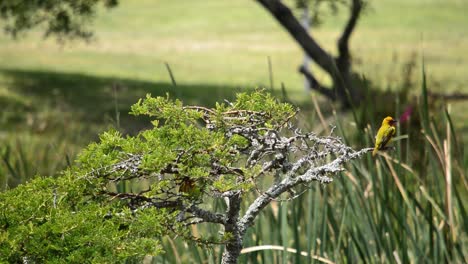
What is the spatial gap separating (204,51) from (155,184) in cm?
2649

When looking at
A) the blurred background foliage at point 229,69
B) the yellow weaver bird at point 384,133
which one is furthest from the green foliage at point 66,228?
the blurred background foliage at point 229,69

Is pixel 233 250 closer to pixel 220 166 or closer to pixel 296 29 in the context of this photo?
pixel 220 166

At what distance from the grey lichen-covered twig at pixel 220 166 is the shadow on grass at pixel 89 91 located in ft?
46.5

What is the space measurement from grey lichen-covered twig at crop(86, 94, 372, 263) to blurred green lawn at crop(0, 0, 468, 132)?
1298 centimetres

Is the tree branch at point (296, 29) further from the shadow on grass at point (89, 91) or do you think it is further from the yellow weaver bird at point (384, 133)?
the yellow weaver bird at point (384, 133)

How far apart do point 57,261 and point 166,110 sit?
0.37 meters

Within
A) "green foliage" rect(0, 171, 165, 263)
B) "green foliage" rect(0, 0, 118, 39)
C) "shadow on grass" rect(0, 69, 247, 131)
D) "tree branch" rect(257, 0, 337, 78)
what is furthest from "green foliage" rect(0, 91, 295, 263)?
"shadow on grass" rect(0, 69, 247, 131)

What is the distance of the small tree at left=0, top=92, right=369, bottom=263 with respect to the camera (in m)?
1.62

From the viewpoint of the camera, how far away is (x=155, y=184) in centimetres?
169

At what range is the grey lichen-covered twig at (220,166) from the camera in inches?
66.9

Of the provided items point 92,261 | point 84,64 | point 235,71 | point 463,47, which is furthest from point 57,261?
point 463,47

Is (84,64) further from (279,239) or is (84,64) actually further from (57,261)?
(57,261)

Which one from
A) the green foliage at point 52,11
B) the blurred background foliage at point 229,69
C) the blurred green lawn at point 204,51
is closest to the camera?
the blurred background foliage at point 229,69

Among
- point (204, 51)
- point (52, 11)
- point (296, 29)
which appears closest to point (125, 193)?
point (296, 29)
